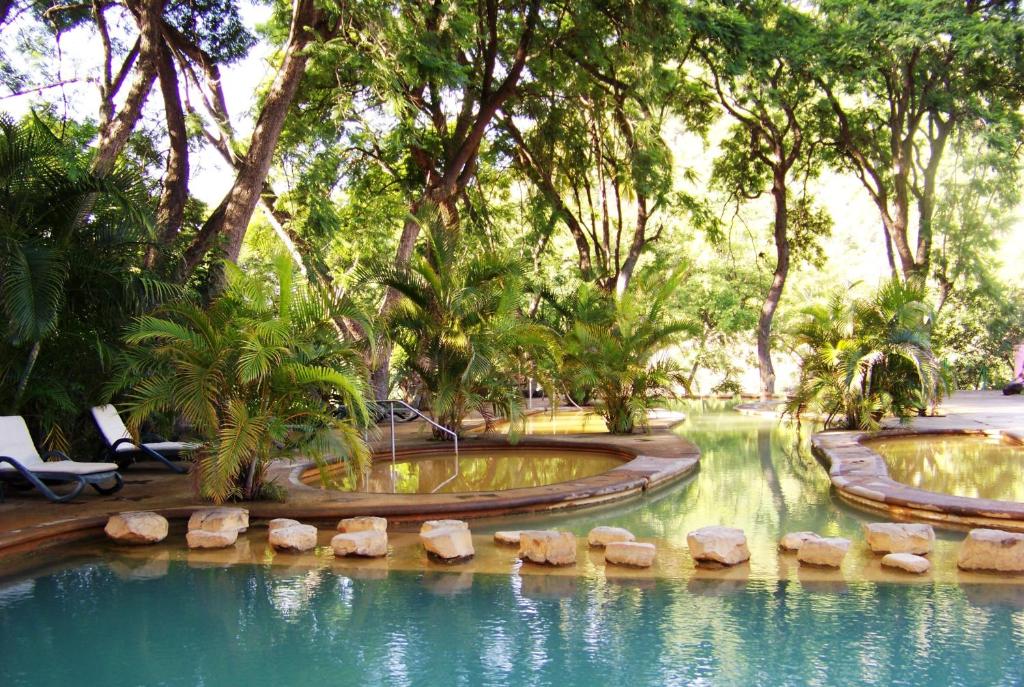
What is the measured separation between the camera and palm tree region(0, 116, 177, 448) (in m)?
8.02

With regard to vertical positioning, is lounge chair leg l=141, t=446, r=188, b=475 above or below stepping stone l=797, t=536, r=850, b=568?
above

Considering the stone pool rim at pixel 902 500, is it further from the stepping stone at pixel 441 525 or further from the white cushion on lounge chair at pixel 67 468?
the white cushion on lounge chair at pixel 67 468

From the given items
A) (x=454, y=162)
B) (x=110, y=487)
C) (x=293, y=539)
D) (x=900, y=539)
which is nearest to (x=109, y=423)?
(x=110, y=487)

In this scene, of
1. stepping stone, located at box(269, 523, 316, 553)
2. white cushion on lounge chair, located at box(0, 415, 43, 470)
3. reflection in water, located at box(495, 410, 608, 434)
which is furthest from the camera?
reflection in water, located at box(495, 410, 608, 434)

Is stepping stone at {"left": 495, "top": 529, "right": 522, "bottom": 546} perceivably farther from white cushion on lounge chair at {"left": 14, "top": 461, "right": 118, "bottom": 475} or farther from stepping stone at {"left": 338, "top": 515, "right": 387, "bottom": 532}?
white cushion on lounge chair at {"left": 14, "top": 461, "right": 118, "bottom": 475}

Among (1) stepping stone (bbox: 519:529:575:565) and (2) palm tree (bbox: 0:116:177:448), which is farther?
(2) palm tree (bbox: 0:116:177:448)

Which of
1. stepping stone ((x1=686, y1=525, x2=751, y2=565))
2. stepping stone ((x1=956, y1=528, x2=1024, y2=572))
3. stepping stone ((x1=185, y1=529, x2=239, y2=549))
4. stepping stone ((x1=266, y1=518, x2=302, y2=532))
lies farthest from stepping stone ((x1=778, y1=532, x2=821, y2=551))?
stepping stone ((x1=185, y1=529, x2=239, y2=549))

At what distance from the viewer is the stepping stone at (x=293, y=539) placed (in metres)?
6.25

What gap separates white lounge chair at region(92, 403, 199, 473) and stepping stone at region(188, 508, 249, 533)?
2.36m

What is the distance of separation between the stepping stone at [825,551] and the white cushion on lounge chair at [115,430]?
628 centimetres

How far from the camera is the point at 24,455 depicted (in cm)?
788

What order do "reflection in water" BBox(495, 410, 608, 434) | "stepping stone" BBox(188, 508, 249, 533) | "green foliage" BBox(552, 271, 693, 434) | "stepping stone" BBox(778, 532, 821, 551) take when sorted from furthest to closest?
"reflection in water" BBox(495, 410, 608, 434) → "green foliage" BBox(552, 271, 693, 434) → "stepping stone" BBox(188, 508, 249, 533) → "stepping stone" BBox(778, 532, 821, 551)

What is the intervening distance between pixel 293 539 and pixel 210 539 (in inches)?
26.6

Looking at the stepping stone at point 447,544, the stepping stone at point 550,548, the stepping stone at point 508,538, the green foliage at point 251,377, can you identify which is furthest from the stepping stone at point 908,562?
the green foliage at point 251,377
